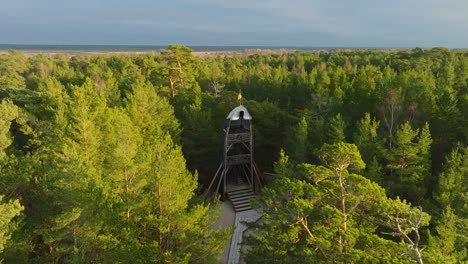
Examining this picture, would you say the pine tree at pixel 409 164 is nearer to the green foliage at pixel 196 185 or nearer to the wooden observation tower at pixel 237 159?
the green foliage at pixel 196 185

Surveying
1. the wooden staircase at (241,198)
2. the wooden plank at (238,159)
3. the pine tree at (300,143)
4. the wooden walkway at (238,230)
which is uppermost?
the pine tree at (300,143)

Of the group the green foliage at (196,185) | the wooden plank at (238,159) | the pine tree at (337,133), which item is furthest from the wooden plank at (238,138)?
the pine tree at (337,133)

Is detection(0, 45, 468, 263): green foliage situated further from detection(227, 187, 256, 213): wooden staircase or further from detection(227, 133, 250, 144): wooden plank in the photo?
detection(227, 187, 256, 213): wooden staircase

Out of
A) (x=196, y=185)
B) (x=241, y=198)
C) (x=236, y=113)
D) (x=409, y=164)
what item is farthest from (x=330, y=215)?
(x=241, y=198)

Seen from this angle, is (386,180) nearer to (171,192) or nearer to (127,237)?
(171,192)

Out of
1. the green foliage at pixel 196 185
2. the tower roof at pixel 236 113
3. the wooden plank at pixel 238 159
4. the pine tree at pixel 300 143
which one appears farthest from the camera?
the wooden plank at pixel 238 159

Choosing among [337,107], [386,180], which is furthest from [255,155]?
[386,180]

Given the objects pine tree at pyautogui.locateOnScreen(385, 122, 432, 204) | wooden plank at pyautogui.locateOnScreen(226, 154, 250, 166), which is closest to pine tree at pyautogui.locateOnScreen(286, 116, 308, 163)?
wooden plank at pyautogui.locateOnScreen(226, 154, 250, 166)
